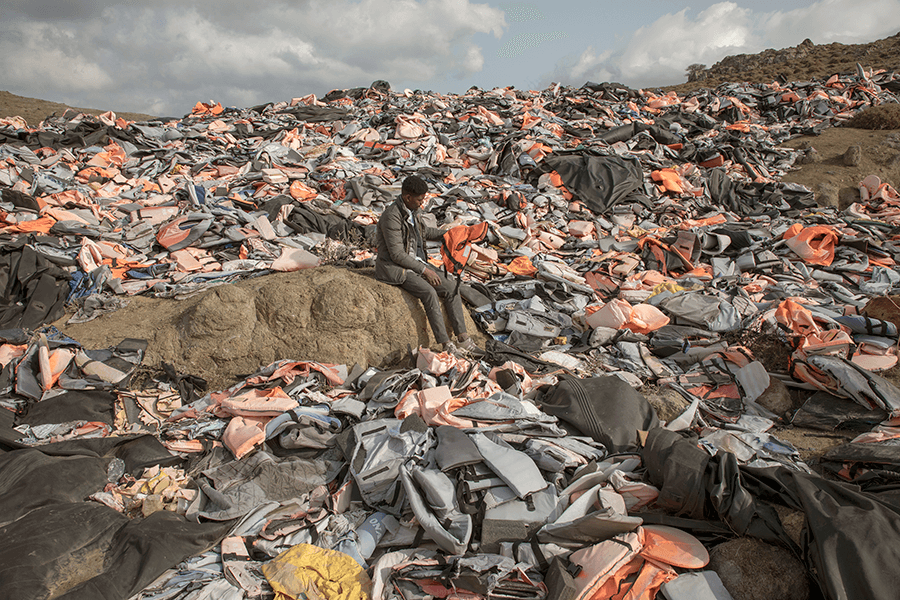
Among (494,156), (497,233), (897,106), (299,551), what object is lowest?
(299,551)

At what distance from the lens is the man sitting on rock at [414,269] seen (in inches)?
187

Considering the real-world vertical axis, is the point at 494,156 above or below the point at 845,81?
below

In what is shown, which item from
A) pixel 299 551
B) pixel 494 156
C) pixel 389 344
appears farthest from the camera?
pixel 494 156

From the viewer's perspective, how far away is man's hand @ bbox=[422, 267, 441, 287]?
489 cm

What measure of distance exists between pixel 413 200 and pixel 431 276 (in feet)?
2.63

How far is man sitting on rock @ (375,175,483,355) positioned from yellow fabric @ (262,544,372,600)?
242cm

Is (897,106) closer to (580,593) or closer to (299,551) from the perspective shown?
(580,593)

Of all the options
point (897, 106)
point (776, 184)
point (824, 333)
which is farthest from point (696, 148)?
point (824, 333)

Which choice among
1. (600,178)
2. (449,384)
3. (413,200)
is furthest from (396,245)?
(600,178)

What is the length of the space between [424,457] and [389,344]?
1.92m

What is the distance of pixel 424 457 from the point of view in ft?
10.6

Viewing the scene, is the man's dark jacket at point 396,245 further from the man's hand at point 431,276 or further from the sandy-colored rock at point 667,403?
the sandy-colored rock at point 667,403

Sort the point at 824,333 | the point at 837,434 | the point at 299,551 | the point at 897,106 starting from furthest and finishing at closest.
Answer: the point at 897,106 → the point at 824,333 → the point at 837,434 → the point at 299,551

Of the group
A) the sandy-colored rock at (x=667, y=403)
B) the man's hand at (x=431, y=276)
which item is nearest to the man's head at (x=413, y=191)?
the man's hand at (x=431, y=276)
